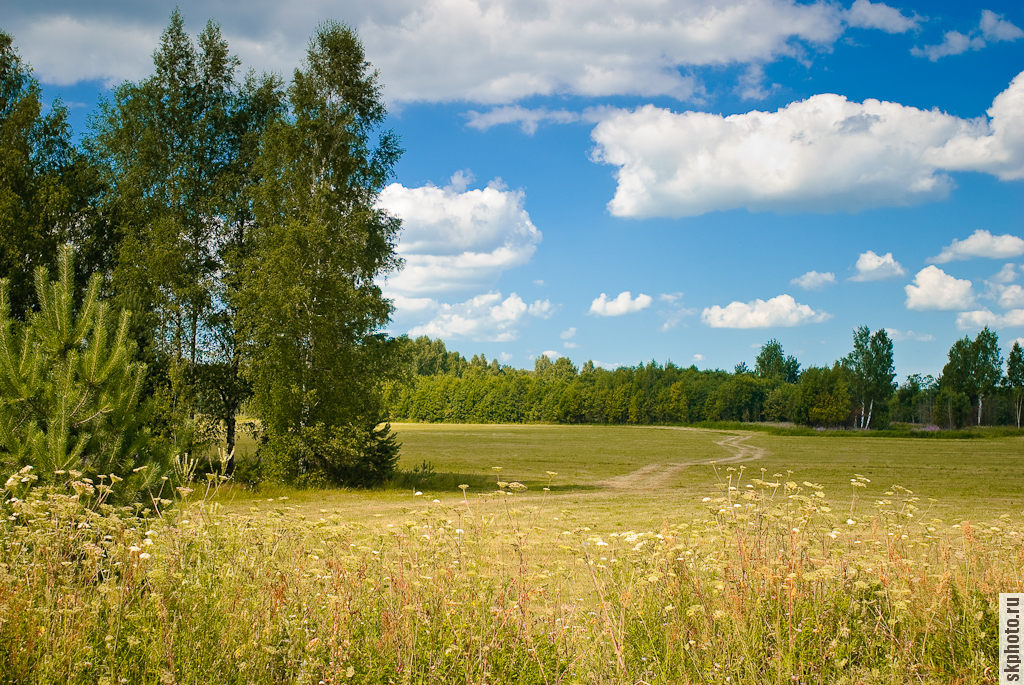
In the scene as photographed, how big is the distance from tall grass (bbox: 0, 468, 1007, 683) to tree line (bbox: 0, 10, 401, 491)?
1726cm

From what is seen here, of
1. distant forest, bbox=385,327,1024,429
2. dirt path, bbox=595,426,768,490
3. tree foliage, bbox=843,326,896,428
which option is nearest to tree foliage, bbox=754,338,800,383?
distant forest, bbox=385,327,1024,429

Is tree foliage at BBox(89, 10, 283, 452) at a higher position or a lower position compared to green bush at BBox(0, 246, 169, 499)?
higher

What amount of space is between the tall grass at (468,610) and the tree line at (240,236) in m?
17.3

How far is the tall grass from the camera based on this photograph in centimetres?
517

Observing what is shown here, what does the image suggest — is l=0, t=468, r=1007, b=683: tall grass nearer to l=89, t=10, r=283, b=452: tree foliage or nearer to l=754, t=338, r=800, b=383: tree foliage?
l=89, t=10, r=283, b=452: tree foliage

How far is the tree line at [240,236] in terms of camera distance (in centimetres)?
2373

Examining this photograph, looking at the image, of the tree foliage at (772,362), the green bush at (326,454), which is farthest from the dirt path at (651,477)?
the tree foliage at (772,362)

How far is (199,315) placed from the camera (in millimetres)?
25969

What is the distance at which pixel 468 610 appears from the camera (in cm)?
566

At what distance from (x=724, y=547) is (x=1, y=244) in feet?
68.0

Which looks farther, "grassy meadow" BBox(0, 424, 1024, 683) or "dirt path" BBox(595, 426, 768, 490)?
"dirt path" BBox(595, 426, 768, 490)

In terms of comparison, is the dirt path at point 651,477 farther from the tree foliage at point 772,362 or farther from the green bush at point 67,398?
the tree foliage at point 772,362

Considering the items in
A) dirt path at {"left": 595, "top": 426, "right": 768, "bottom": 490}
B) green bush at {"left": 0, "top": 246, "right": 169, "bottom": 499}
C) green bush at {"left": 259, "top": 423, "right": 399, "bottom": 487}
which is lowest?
dirt path at {"left": 595, "top": 426, "right": 768, "bottom": 490}

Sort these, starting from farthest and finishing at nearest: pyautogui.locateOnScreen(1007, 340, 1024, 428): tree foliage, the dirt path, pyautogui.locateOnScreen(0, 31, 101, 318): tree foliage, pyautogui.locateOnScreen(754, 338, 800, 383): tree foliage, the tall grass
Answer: pyautogui.locateOnScreen(754, 338, 800, 383): tree foliage
pyautogui.locateOnScreen(1007, 340, 1024, 428): tree foliage
the dirt path
pyautogui.locateOnScreen(0, 31, 101, 318): tree foliage
the tall grass
